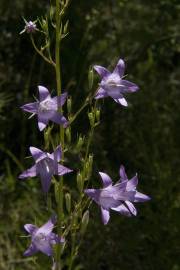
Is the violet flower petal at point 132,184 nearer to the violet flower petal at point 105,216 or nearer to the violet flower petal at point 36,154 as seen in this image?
the violet flower petal at point 105,216

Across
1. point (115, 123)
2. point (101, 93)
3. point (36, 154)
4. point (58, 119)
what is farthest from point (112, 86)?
point (115, 123)

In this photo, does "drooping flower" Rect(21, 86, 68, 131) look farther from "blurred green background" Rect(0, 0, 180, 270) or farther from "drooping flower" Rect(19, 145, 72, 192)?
"blurred green background" Rect(0, 0, 180, 270)

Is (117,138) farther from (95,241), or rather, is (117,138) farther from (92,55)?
(95,241)

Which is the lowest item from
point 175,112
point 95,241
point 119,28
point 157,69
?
point 95,241

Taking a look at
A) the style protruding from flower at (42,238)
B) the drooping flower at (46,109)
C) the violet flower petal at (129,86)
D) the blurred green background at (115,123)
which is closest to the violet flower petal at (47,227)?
the style protruding from flower at (42,238)

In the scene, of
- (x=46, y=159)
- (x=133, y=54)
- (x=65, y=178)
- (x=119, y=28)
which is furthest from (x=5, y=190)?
(x=46, y=159)

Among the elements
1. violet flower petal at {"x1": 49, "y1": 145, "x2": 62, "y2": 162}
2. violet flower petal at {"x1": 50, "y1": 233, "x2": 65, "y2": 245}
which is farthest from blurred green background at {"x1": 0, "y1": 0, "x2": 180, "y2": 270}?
violet flower petal at {"x1": 49, "y1": 145, "x2": 62, "y2": 162}

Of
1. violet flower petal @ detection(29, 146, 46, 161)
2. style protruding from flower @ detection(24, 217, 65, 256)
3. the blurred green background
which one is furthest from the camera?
the blurred green background

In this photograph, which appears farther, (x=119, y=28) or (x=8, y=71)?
(x=119, y=28)
